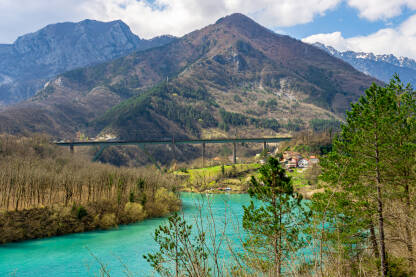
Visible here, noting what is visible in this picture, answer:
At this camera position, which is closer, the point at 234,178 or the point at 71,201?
the point at 71,201

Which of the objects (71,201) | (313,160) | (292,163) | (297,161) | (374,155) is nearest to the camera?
(374,155)

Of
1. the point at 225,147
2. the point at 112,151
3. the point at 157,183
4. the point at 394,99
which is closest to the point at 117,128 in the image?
the point at 112,151

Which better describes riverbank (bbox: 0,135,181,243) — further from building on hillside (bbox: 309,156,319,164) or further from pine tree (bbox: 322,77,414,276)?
building on hillside (bbox: 309,156,319,164)

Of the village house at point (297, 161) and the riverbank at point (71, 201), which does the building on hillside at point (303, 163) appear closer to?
the village house at point (297, 161)

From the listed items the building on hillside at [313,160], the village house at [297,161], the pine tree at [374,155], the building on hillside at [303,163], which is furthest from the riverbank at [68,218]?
the building on hillside at [303,163]

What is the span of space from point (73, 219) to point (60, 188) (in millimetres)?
5531

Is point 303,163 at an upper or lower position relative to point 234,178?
upper

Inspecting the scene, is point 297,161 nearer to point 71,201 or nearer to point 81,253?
point 71,201

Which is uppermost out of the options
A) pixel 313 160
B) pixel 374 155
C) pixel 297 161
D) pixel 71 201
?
pixel 374 155

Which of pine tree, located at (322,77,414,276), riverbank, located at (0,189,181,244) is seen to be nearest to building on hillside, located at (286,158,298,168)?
riverbank, located at (0,189,181,244)

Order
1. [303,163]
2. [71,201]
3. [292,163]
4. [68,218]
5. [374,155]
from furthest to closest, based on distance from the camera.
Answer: [303,163], [292,163], [71,201], [68,218], [374,155]

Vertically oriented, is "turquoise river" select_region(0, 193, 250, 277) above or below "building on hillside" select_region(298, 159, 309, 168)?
below

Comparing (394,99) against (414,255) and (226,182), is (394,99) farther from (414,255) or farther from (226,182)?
(226,182)

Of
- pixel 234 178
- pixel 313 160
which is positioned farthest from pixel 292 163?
pixel 234 178
